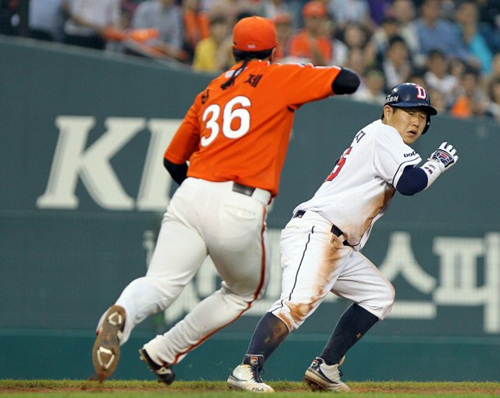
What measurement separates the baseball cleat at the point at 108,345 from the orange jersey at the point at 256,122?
0.94 meters

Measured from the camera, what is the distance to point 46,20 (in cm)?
1052

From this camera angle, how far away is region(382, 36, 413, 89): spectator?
12.2m

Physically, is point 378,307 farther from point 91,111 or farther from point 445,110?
point 445,110

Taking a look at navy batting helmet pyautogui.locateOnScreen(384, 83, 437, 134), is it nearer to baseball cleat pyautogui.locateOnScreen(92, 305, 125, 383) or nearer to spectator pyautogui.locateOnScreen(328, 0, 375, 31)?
baseball cleat pyautogui.locateOnScreen(92, 305, 125, 383)

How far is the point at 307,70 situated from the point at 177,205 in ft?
3.43

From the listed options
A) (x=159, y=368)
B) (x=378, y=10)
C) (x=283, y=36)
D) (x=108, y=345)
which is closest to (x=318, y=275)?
(x=159, y=368)

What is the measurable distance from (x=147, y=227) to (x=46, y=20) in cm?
248

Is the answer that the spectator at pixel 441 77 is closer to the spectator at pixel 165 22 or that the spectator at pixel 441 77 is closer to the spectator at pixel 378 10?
the spectator at pixel 378 10

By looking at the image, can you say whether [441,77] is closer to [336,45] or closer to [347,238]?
[336,45]

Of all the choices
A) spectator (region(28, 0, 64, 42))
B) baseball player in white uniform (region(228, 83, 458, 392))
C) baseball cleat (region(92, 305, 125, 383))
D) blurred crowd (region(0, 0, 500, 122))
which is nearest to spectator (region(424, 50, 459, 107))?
blurred crowd (region(0, 0, 500, 122))

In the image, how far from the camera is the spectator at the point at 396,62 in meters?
12.2

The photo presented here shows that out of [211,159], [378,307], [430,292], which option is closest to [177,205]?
[211,159]

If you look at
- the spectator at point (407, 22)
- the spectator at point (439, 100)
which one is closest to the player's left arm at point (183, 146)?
the spectator at point (439, 100)

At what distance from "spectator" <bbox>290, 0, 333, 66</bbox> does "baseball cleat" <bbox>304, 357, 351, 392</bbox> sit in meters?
5.54
